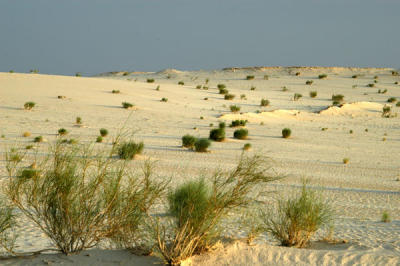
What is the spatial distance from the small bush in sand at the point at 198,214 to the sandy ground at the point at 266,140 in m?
0.27

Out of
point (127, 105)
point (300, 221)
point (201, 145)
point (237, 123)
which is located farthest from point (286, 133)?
point (300, 221)

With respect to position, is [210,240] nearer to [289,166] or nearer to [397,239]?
[397,239]

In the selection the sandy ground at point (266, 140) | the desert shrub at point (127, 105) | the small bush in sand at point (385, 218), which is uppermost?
the desert shrub at point (127, 105)

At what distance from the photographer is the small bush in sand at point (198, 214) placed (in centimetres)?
658

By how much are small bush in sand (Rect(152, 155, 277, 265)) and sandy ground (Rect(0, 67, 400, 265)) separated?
0.88ft

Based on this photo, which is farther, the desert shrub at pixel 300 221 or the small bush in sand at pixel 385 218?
the small bush in sand at pixel 385 218

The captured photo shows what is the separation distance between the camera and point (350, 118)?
123 ft

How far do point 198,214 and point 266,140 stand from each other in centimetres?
1910

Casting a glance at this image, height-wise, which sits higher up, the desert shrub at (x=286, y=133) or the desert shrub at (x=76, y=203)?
the desert shrub at (x=76, y=203)

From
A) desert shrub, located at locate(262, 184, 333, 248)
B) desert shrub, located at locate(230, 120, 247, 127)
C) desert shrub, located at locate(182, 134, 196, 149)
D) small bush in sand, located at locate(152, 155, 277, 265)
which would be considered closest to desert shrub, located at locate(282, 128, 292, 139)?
desert shrub, located at locate(230, 120, 247, 127)

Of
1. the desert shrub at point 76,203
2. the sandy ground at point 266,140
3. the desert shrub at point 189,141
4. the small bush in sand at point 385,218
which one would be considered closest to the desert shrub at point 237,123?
the sandy ground at point 266,140

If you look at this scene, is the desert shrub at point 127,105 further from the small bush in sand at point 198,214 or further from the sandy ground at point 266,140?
the small bush in sand at point 198,214

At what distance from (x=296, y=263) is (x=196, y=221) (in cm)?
159

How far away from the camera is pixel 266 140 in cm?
2553
